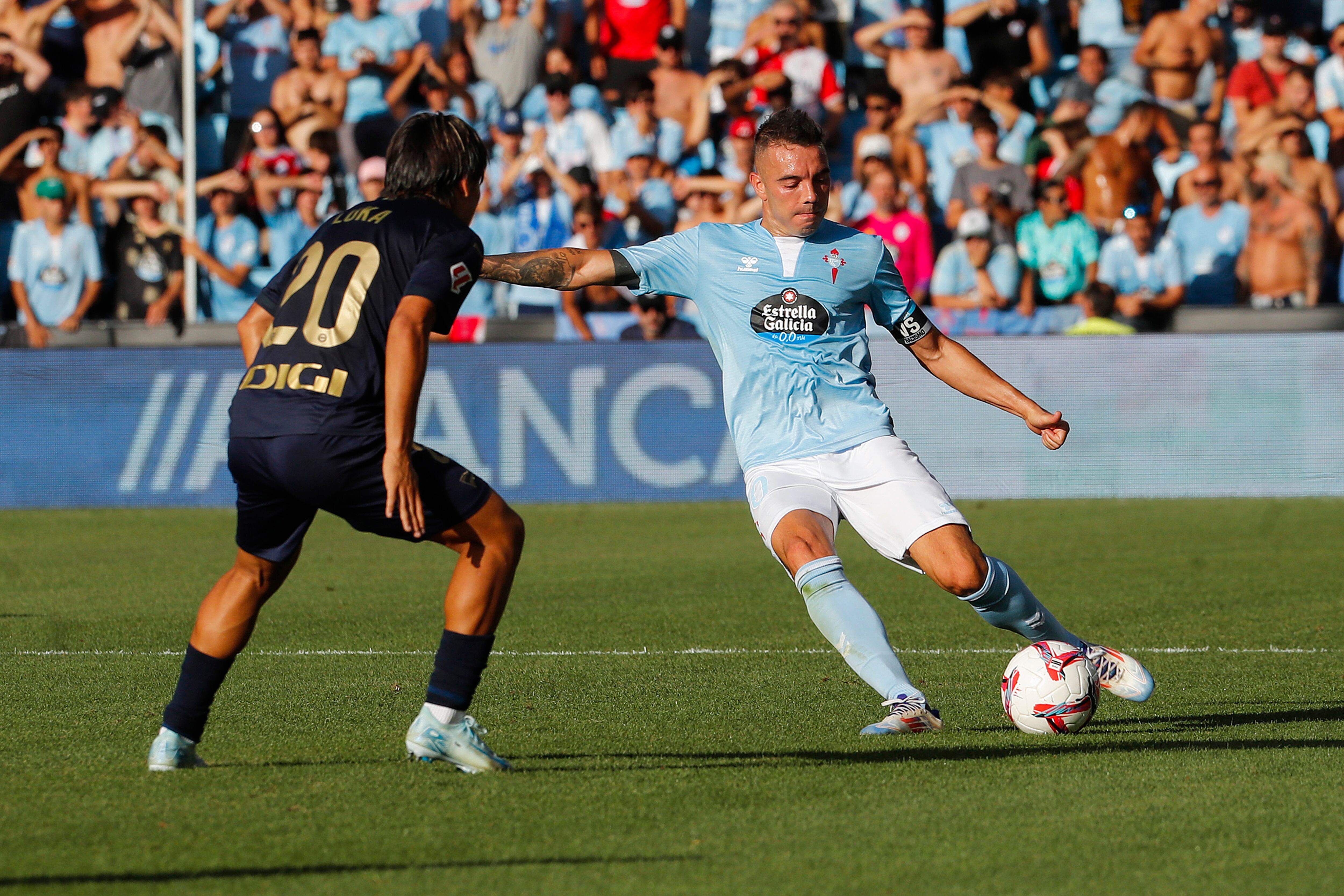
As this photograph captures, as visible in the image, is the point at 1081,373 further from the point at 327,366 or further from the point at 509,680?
the point at 327,366

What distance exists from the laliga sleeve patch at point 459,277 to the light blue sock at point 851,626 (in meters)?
1.48

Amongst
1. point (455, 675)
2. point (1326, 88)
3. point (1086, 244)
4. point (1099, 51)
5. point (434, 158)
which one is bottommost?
point (455, 675)

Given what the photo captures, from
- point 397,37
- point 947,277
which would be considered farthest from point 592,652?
point 397,37

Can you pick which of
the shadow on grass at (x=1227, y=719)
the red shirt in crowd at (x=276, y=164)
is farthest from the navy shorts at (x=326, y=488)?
the red shirt in crowd at (x=276, y=164)

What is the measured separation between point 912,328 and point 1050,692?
1.33m

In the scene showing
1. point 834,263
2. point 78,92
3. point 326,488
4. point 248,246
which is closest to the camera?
Answer: point 326,488

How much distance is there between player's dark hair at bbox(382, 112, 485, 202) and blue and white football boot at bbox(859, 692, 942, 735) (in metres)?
2.04

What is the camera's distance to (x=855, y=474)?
5.55 m

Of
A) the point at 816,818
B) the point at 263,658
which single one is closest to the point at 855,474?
the point at 816,818

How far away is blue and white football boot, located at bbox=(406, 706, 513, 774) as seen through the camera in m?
4.80

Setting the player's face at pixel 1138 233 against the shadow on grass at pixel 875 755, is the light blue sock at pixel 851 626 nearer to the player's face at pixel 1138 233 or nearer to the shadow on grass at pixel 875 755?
the shadow on grass at pixel 875 755

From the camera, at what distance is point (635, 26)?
1767 cm

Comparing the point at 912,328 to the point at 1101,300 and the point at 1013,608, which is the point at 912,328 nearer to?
the point at 1013,608

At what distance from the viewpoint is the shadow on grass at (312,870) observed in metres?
3.70
